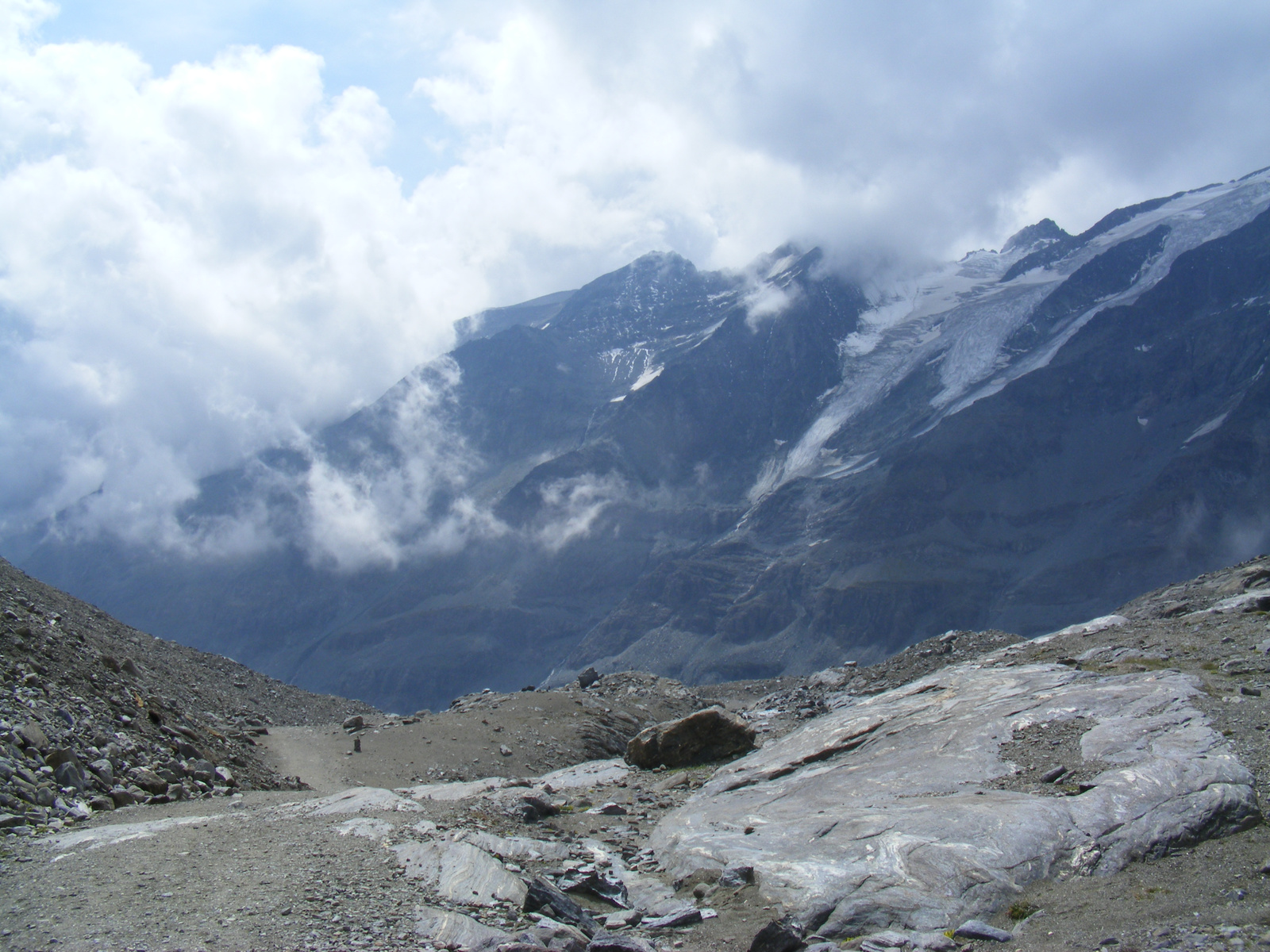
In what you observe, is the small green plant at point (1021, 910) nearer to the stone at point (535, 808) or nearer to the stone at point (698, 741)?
the stone at point (535, 808)

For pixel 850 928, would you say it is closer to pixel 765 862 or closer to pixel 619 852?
pixel 765 862

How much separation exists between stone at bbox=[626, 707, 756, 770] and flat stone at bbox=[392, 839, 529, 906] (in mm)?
16648

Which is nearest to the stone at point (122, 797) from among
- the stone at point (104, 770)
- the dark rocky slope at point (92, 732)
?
the dark rocky slope at point (92, 732)

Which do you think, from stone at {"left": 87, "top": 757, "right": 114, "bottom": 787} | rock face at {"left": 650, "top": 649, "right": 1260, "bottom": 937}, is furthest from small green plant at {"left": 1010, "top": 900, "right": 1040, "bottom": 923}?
stone at {"left": 87, "top": 757, "right": 114, "bottom": 787}

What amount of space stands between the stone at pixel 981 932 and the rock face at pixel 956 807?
445mm

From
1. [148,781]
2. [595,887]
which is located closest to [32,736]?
[148,781]

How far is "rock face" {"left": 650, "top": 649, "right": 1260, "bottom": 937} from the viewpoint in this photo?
42.9 feet

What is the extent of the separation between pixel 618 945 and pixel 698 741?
19.2 meters

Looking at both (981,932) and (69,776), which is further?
(69,776)

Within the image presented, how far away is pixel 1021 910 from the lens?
12.2m

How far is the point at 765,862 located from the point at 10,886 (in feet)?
40.4

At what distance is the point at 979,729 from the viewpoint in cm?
2080

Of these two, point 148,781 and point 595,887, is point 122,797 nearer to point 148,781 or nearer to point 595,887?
point 148,781

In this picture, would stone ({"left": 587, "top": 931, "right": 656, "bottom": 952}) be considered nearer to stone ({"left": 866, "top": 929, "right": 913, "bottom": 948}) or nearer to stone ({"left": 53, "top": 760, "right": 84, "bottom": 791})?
stone ({"left": 866, "top": 929, "right": 913, "bottom": 948})
